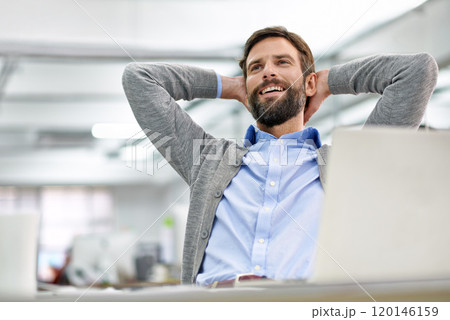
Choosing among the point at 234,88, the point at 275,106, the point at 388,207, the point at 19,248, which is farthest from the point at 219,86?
the point at 388,207

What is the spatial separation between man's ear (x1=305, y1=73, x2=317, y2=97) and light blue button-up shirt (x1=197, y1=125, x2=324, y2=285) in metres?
0.15

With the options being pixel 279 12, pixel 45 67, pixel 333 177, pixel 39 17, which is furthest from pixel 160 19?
pixel 333 177

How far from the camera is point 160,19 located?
273 cm

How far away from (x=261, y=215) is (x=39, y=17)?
2.25 metres

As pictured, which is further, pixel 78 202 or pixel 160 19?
pixel 78 202

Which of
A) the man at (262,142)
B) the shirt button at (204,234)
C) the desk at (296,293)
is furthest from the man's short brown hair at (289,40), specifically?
the desk at (296,293)

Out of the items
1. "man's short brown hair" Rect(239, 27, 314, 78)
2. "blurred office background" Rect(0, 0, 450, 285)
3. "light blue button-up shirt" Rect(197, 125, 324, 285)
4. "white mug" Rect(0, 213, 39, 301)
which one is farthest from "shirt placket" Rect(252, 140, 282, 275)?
"white mug" Rect(0, 213, 39, 301)

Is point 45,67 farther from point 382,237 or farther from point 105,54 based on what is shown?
point 382,237

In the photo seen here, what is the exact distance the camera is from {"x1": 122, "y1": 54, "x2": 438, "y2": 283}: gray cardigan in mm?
937

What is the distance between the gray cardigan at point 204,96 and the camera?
3.07 ft

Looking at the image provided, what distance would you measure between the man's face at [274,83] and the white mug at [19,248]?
0.45m

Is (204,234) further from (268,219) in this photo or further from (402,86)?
(402,86)

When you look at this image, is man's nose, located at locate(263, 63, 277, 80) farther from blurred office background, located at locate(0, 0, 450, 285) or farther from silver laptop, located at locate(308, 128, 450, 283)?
silver laptop, located at locate(308, 128, 450, 283)
